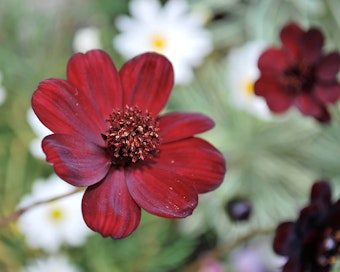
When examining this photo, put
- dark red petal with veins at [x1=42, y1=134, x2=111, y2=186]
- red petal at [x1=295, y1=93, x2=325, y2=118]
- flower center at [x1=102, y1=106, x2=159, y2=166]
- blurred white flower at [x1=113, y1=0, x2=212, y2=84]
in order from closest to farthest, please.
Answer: dark red petal with veins at [x1=42, y1=134, x2=111, y2=186] < flower center at [x1=102, y1=106, x2=159, y2=166] < red petal at [x1=295, y1=93, x2=325, y2=118] < blurred white flower at [x1=113, y1=0, x2=212, y2=84]

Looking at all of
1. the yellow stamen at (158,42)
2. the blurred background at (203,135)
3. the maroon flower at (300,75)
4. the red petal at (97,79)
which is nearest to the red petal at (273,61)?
the maroon flower at (300,75)

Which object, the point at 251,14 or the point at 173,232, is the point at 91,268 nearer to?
the point at 173,232

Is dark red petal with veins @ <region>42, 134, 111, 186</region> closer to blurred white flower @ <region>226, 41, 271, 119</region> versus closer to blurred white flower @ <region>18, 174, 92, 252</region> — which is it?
blurred white flower @ <region>18, 174, 92, 252</region>

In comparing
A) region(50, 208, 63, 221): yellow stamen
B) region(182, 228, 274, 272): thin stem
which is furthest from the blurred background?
region(182, 228, 274, 272): thin stem

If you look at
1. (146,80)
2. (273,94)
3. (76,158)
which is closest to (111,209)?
(76,158)

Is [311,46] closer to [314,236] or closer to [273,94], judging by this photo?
[273,94]

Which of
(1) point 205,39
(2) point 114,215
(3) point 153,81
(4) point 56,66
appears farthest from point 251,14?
(2) point 114,215
